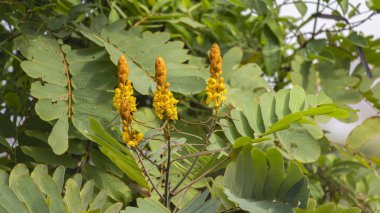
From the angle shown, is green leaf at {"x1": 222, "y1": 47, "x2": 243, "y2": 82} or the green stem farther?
green leaf at {"x1": 222, "y1": 47, "x2": 243, "y2": 82}

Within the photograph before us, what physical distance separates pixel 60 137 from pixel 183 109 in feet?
1.12

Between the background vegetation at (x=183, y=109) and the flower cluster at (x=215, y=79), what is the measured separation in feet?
0.13

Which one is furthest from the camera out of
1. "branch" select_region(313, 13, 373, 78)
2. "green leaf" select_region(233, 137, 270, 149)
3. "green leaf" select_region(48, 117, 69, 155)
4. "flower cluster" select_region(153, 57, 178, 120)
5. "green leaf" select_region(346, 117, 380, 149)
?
"branch" select_region(313, 13, 373, 78)

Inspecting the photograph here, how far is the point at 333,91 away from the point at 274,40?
0.16 metres

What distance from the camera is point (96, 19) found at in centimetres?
104

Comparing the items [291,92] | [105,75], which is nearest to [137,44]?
[105,75]

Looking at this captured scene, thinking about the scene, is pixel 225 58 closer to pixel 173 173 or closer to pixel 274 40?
pixel 274 40

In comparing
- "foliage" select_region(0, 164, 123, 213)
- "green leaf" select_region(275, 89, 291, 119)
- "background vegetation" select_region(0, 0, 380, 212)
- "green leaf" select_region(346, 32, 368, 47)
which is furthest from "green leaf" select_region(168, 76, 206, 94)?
"green leaf" select_region(346, 32, 368, 47)

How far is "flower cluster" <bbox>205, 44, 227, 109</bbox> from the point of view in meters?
0.67

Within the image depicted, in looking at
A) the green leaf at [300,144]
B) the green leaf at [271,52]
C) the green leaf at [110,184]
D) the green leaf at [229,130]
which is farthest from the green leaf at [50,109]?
the green leaf at [271,52]

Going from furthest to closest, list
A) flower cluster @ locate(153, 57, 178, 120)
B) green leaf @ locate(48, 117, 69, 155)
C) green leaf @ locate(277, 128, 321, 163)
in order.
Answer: green leaf @ locate(277, 128, 321, 163)
green leaf @ locate(48, 117, 69, 155)
flower cluster @ locate(153, 57, 178, 120)

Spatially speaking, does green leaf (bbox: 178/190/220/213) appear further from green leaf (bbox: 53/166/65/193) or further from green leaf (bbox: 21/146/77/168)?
green leaf (bbox: 21/146/77/168)

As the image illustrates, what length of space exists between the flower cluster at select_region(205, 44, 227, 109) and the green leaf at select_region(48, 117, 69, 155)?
256 mm

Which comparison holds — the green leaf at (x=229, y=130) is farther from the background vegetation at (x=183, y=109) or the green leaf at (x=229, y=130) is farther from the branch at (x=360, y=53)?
the branch at (x=360, y=53)
